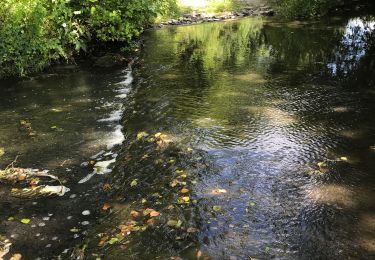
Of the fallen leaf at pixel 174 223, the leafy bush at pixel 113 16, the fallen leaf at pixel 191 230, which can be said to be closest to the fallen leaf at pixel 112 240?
the fallen leaf at pixel 174 223

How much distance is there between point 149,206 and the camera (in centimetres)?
473

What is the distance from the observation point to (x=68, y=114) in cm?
782

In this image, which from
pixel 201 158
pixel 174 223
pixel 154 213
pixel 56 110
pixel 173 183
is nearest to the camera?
pixel 174 223

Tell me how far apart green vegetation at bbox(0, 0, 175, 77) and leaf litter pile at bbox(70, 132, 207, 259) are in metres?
5.17

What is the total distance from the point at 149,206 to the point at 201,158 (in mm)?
1268

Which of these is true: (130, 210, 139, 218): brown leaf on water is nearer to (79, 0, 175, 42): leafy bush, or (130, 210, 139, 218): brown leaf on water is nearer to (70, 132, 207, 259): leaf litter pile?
(70, 132, 207, 259): leaf litter pile

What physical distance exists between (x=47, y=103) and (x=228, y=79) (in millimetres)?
4032

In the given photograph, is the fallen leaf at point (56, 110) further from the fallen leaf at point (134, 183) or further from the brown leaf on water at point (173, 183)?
the brown leaf on water at point (173, 183)

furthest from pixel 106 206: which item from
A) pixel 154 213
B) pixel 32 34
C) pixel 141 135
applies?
pixel 32 34

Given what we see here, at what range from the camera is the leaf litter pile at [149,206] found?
4.06m

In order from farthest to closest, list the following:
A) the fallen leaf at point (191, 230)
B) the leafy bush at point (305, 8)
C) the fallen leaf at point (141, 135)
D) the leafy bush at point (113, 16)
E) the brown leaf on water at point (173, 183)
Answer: the leafy bush at point (305, 8) < the leafy bush at point (113, 16) < the fallen leaf at point (141, 135) < the brown leaf on water at point (173, 183) < the fallen leaf at point (191, 230)

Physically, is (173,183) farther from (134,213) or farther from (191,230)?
(191,230)

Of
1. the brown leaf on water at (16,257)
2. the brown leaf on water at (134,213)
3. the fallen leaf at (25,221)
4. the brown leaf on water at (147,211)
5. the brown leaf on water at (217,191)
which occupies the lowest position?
the brown leaf on water at (16,257)

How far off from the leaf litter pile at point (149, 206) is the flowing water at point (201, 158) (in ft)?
0.06
